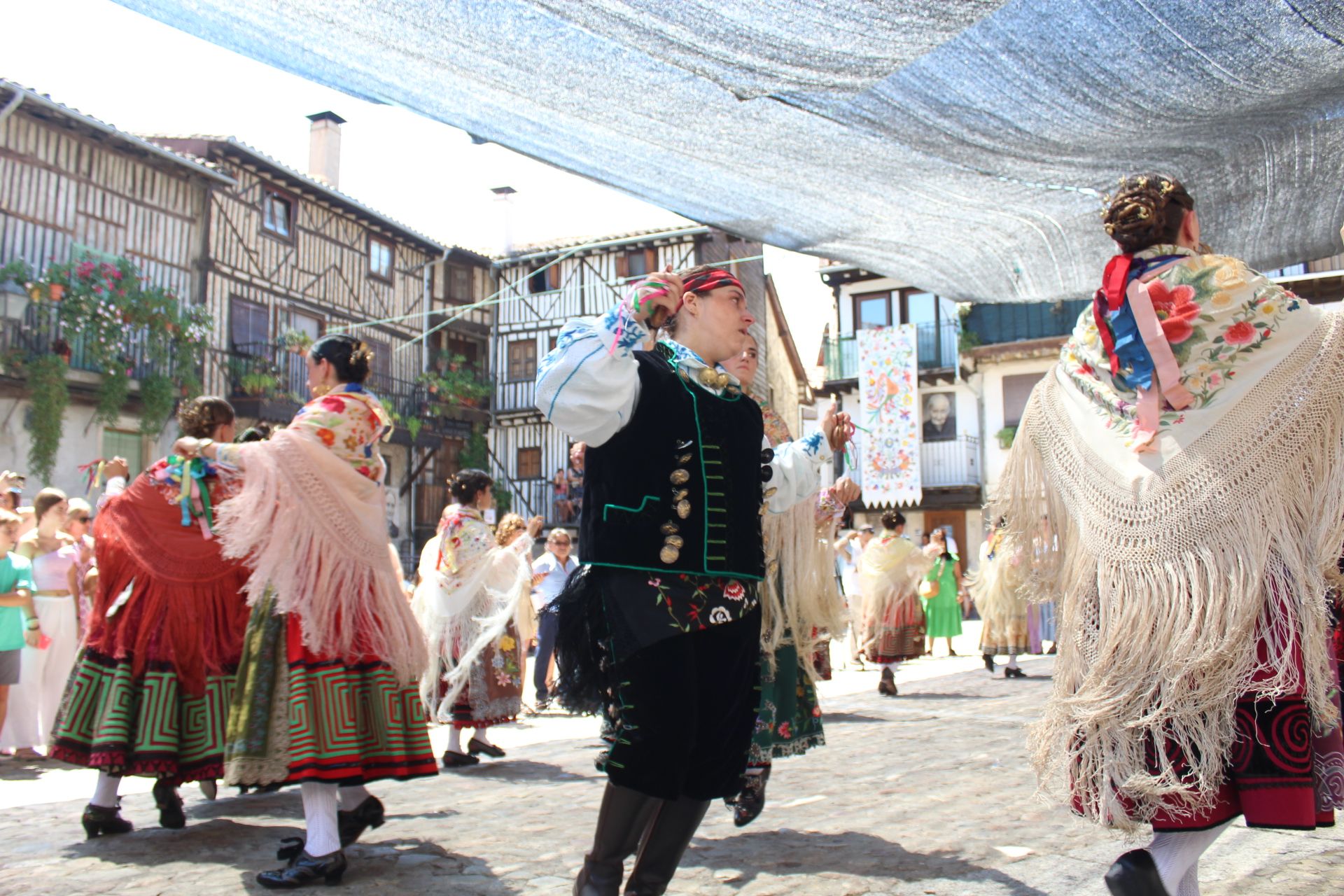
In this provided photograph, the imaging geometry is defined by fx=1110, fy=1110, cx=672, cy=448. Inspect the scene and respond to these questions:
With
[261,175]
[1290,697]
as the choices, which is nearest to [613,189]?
[1290,697]

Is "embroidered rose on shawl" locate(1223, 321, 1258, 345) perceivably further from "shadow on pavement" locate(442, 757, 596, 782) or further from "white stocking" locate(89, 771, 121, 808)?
"white stocking" locate(89, 771, 121, 808)

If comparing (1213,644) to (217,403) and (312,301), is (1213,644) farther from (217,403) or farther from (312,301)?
(312,301)

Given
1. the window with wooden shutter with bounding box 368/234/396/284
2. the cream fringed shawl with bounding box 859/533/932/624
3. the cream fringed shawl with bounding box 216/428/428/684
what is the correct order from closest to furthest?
the cream fringed shawl with bounding box 216/428/428/684 → the cream fringed shawl with bounding box 859/533/932/624 → the window with wooden shutter with bounding box 368/234/396/284

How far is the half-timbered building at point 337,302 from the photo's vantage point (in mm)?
22016

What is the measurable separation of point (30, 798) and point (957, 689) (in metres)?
7.80

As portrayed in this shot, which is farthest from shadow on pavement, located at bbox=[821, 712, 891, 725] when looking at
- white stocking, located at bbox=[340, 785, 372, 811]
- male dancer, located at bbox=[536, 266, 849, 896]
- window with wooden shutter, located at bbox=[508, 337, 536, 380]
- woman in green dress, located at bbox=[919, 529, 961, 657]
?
window with wooden shutter, located at bbox=[508, 337, 536, 380]

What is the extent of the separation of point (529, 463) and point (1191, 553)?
27.2m

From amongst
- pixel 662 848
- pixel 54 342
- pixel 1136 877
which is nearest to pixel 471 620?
pixel 662 848

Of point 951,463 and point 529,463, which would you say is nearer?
point 529,463

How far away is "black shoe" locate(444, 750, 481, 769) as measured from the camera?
643 centimetres

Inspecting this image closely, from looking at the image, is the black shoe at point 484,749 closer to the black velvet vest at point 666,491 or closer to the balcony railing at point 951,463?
the black velvet vest at point 666,491

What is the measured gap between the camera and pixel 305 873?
3.49 meters

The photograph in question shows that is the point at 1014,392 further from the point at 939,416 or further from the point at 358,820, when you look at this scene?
the point at 358,820

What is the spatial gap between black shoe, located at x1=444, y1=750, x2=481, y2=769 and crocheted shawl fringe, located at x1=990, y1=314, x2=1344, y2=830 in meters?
4.25
